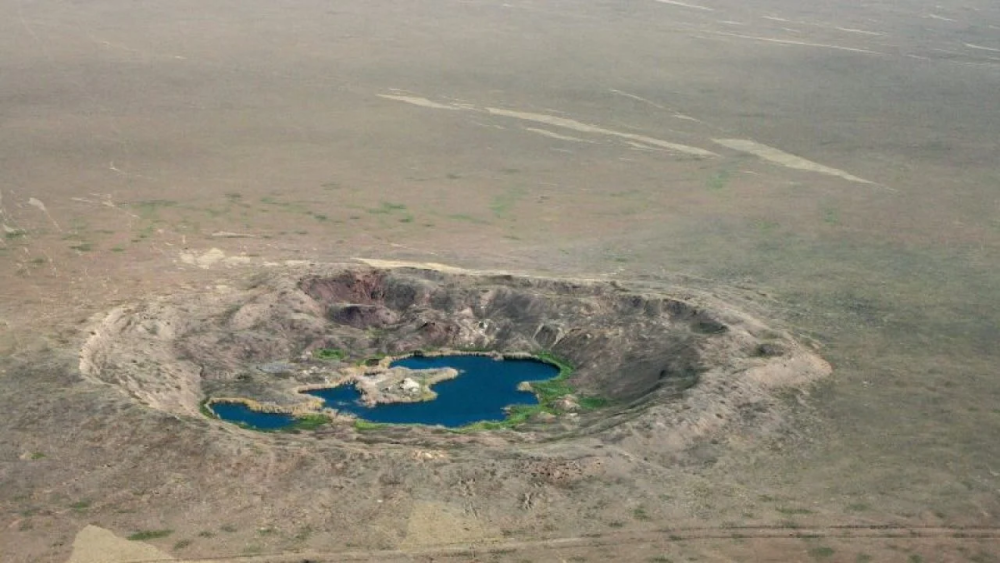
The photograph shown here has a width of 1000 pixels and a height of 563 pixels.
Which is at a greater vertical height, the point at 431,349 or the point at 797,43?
the point at 797,43

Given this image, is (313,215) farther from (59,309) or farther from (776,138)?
(776,138)

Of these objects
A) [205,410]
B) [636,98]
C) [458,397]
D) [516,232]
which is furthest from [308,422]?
[636,98]

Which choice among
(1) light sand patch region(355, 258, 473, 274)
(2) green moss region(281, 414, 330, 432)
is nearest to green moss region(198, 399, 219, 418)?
(2) green moss region(281, 414, 330, 432)

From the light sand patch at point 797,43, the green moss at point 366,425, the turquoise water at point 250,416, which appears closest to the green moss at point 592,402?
the green moss at point 366,425

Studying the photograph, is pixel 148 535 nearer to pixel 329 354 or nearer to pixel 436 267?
pixel 329 354

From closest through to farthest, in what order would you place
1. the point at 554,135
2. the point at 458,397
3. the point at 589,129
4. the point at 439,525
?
the point at 439,525, the point at 458,397, the point at 554,135, the point at 589,129

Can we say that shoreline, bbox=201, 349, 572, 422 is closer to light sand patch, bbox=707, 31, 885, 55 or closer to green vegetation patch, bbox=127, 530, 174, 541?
green vegetation patch, bbox=127, 530, 174, 541
